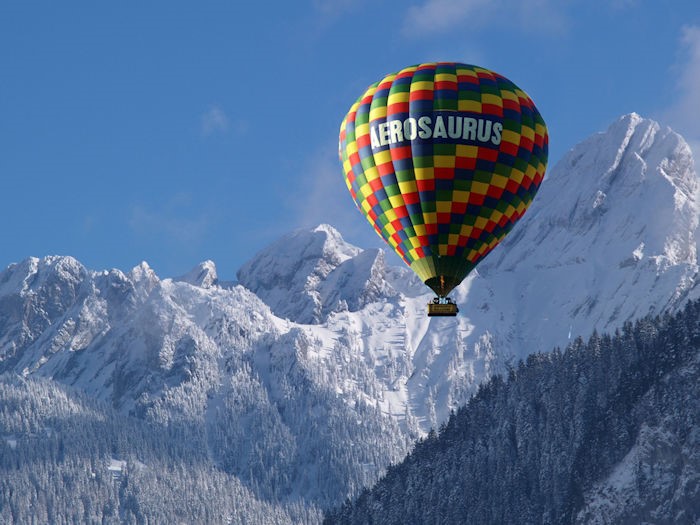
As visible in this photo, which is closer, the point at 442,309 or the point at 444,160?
the point at 442,309

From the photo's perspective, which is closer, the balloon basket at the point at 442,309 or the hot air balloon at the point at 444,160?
the balloon basket at the point at 442,309

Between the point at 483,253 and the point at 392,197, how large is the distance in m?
7.09

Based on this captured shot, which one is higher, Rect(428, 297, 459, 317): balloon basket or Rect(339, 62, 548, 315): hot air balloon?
Rect(339, 62, 548, 315): hot air balloon

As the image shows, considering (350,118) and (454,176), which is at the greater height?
(350,118)

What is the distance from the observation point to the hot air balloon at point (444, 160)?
121 m

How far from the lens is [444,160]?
397 ft

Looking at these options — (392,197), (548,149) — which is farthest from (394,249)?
(548,149)

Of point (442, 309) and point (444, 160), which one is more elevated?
point (444, 160)

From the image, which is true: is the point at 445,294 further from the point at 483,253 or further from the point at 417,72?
the point at 417,72

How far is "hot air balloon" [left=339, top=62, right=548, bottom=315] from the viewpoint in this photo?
398ft

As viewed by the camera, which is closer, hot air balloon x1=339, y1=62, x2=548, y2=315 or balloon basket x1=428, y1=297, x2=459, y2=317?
balloon basket x1=428, y1=297, x2=459, y2=317

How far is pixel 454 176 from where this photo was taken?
121188 millimetres

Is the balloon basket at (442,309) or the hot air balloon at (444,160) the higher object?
the hot air balloon at (444,160)

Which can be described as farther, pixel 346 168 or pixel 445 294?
pixel 346 168
